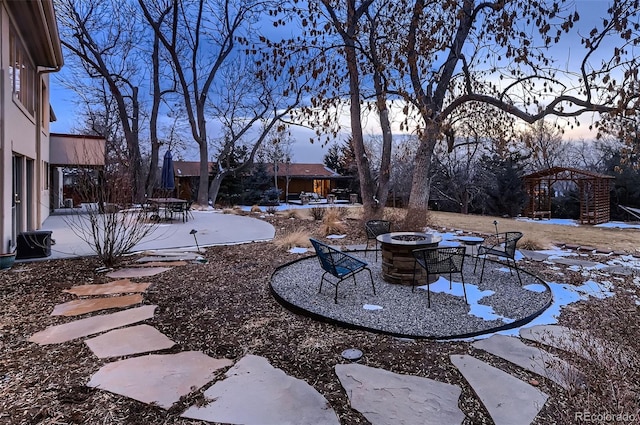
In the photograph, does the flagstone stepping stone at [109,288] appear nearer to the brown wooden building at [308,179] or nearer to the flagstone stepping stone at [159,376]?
the flagstone stepping stone at [159,376]

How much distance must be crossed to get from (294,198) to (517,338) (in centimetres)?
2740

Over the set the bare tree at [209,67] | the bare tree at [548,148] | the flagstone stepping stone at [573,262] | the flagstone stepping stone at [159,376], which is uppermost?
the bare tree at [209,67]

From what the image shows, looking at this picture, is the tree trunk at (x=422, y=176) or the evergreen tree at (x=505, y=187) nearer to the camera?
the tree trunk at (x=422, y=176)

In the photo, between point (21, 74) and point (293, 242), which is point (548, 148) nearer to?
point (293, 242)

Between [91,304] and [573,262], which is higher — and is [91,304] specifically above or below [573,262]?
below

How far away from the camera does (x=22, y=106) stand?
704 centimetres

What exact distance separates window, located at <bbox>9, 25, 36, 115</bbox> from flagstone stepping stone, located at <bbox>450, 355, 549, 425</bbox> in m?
7.49

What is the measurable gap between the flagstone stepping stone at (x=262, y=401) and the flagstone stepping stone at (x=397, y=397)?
22 centimetres

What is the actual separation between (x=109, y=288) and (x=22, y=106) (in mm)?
4834

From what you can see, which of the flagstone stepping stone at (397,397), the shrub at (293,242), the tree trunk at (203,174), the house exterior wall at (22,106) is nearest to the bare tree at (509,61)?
the shrub at (293,242)

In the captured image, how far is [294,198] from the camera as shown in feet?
99.4

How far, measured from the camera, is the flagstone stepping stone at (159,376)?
2.29 metres

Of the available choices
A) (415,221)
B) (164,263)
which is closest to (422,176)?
(415,221)

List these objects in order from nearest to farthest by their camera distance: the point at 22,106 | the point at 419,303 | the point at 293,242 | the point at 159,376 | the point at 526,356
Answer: the point at 159,376 → the point at 526,356 → the point at 419,303 → the point at 22,106 → the point at 293,242
